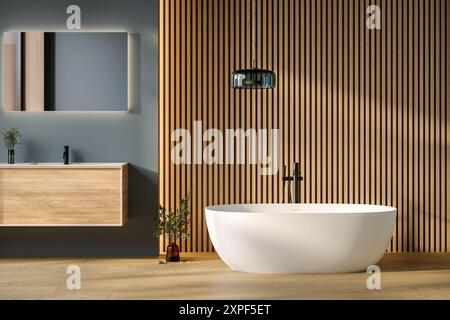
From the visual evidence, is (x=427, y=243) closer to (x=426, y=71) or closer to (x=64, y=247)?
(x=426, y=71)

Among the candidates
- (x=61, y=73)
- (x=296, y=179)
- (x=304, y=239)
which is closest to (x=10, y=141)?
(x=61, y=73)

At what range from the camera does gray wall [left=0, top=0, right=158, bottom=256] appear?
22.6 ft

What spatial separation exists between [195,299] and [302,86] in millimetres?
2845

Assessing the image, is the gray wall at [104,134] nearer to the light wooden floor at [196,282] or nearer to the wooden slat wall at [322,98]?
the light wooden floor at [196,282]

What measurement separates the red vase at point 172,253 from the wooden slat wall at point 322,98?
1.90ft

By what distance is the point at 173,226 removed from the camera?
22.4ft

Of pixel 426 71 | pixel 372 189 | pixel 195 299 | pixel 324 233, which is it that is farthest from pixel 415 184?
pixel 195 299

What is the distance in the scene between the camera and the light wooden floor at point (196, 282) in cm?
520

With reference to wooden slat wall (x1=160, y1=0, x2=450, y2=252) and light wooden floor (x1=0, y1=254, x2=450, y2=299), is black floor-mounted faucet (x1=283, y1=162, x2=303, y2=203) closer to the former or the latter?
wooden slat wall (x1=160, y1=0, x2=450, y2=252)

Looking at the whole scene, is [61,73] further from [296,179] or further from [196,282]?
[196,282]

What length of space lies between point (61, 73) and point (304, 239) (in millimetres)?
2509

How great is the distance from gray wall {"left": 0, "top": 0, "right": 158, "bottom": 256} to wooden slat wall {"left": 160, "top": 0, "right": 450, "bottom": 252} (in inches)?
14.4

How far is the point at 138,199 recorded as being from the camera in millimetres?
6957

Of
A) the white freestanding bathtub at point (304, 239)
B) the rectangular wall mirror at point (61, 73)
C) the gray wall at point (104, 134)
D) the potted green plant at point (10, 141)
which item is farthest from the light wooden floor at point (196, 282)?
the rectangular wall mirror at point (61, 73)
